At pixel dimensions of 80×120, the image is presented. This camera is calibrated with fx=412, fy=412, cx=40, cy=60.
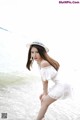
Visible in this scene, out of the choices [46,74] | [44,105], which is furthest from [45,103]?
[46,74]

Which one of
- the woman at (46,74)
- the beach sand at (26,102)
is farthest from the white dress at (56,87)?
the beach sand at (26,102)

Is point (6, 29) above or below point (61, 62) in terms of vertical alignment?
above

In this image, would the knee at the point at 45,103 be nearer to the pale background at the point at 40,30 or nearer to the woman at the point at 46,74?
the woman at the point at 46,74

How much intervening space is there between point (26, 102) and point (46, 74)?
35cm

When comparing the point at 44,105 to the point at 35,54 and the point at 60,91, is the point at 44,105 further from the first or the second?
the point at 35,54

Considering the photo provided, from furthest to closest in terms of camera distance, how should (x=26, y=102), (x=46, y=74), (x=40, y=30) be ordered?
(x=40, y=30), (x=26, y=102), (x=46, y=74)

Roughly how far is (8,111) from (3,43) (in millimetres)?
428

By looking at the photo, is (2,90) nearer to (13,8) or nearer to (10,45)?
(10,45)

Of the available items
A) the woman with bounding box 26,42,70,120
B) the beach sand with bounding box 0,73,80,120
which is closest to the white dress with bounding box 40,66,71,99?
the woman with bounding box 26,42,70,120

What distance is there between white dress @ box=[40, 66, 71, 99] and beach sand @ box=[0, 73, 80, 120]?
23 cm

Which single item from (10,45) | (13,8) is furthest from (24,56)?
(13,8)

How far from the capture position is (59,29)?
259 cm

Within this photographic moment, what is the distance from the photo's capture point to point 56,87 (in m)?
2.21

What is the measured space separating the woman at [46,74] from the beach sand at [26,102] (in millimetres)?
152
